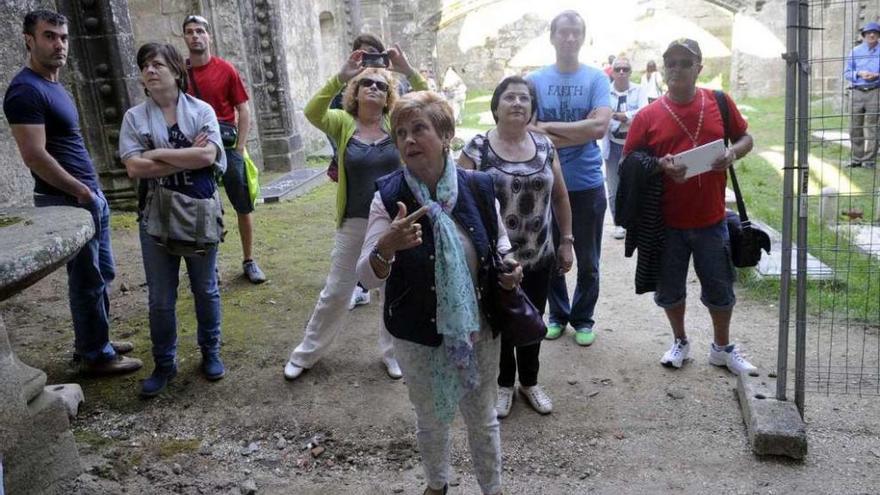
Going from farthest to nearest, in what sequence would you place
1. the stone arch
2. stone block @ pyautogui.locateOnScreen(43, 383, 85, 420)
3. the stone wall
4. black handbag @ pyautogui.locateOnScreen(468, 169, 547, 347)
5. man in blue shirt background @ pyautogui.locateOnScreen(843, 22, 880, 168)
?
the stone arch < man in blue shirt background @ pyautogui.locateOnScreen(843, 22, 880, 168) < the stone wall < stone block @ pyautogui.locateOnScreen(43, 383, 85, 420) < black handbag @ pyautogui.locateOnScreen(468, 169, 547, 347)

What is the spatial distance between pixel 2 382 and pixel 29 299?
3.20 metres

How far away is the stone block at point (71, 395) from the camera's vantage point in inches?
128

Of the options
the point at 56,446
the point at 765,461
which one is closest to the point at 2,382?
the point at 56,446

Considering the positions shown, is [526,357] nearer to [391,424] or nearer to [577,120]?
[391,424]

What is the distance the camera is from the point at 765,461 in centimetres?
282

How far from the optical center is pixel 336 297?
349 cm

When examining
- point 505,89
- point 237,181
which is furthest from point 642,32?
point 505,89

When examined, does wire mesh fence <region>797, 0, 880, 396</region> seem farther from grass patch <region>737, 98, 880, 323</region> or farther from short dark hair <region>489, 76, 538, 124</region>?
short dark hair <region>489, 76, 538, 124</region>

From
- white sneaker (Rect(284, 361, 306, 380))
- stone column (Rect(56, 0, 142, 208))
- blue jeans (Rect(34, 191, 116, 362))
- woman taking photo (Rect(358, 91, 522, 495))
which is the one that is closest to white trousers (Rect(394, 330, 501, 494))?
woman taking photo (Rect(358, 91, 522, 495))

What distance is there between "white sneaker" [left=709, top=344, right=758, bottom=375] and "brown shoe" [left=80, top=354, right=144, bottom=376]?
326cm

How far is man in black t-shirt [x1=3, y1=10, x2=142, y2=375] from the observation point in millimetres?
3195

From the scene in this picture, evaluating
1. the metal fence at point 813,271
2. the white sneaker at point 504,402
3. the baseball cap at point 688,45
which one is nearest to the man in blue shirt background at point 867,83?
the metal fence at point 813,271

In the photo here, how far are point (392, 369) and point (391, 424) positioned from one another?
477mm

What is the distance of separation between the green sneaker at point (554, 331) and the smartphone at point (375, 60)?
1.92m
